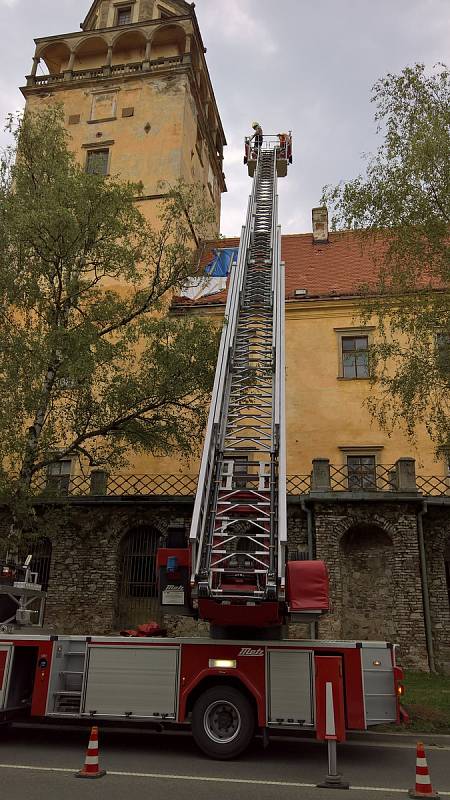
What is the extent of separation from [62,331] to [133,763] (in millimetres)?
9348

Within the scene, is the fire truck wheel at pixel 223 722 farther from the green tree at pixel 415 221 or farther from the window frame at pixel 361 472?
the window frame at pixel 361 472

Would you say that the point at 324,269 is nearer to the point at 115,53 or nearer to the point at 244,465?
the point at 115,53

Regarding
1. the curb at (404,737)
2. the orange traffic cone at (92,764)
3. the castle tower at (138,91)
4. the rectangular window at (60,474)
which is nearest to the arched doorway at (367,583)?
the curb at (404,737)

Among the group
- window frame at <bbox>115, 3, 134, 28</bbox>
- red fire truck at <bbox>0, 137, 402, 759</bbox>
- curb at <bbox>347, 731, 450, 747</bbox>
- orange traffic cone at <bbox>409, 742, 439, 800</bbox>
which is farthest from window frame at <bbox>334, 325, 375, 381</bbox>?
window frame at <bbox>115, 3, 134, 28</bbox>

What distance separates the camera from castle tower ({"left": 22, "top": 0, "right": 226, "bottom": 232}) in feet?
96.8

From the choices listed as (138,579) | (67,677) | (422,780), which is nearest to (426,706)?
(422,780)

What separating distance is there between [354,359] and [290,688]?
1673 cm

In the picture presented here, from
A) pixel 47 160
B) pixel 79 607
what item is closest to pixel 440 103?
pixel 47 160

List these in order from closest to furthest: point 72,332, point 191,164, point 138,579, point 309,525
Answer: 1. point 72,332
2. point 309,525
3. point 138,579
4. point 191,164

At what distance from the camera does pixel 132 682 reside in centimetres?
879

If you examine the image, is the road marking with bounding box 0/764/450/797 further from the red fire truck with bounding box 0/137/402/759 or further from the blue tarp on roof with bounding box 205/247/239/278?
the blue tarp on roof with bounding box 205/247/239/278

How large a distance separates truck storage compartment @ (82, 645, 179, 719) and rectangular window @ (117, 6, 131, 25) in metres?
35.1

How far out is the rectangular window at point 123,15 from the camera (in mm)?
34688

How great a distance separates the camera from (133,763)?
26.2 feet
